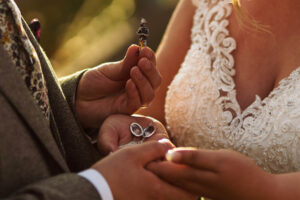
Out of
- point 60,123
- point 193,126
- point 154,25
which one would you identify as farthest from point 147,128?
point 154,25

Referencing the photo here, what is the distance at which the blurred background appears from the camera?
3.29m

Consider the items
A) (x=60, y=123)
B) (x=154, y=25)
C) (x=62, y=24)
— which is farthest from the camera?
(x=154, y=25)

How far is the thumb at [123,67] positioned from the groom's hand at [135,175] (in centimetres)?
32

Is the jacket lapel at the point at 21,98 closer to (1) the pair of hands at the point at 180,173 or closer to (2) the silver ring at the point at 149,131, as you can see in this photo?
(1) the pair of hands at the point at 180,173

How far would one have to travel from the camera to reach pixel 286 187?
934 millimetres

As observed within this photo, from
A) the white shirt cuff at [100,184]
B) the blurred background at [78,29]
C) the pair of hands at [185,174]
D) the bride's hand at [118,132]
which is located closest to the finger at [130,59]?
the bride's hand at [118,132]

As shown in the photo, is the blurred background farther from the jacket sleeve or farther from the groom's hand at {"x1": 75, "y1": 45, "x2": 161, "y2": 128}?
the jacket sleeve

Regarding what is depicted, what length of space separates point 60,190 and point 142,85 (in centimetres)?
47

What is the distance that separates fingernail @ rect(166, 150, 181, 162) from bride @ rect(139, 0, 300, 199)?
0.53 meters

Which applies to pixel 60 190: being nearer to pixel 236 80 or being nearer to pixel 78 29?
pixel 236 80

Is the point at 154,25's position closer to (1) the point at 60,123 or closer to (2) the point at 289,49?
(2) the point at 289,49

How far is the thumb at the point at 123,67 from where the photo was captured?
3.57 ft

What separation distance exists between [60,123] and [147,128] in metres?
0.26

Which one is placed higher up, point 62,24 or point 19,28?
point 19,28
